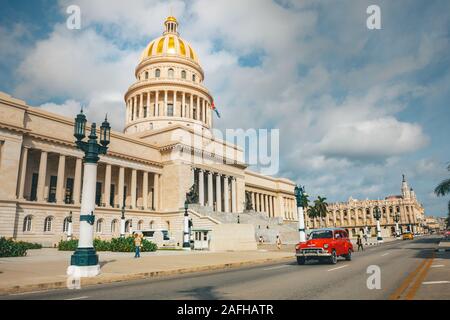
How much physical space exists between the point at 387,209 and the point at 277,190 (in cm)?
5706

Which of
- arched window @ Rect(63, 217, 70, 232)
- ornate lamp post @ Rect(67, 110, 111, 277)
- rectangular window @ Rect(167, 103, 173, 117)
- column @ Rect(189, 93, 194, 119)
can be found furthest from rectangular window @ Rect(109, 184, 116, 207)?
ornate lamp post @ Rect(67, 110, 111, 277)

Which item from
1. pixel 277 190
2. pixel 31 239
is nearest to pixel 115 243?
pixel 31 239

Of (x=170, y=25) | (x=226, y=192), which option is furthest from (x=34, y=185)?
(x=170, y=25)

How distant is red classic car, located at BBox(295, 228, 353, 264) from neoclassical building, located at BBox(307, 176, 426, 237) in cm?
10554

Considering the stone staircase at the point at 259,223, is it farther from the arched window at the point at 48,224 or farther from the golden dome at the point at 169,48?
the golden dome at the point at 169,48

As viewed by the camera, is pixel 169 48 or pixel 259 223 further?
pixel 169 48

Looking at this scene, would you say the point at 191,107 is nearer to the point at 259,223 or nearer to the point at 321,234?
the point at 259,223

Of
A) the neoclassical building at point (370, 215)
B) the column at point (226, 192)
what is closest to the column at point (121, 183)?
the column at point (226, 192)

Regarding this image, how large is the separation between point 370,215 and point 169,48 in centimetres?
9351

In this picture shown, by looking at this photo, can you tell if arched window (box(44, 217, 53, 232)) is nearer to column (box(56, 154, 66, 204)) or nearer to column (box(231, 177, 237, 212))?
column (box(56, 154, 66, 204))

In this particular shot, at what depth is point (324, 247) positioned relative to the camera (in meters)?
16.6

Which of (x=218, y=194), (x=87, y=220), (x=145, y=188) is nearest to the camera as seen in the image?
(x=87, y=220)

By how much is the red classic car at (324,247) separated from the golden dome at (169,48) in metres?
64.8
